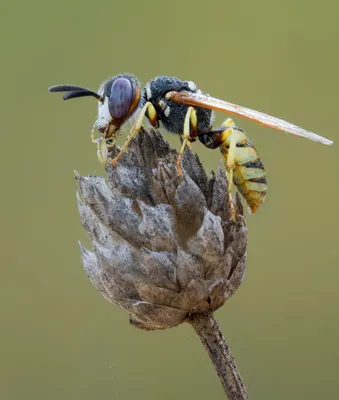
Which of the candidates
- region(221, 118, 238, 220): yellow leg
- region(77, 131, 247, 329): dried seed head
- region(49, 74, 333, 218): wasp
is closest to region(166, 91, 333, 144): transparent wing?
region(49, 74, 333, 218): wasp

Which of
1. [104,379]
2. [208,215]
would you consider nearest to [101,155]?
[208,215]

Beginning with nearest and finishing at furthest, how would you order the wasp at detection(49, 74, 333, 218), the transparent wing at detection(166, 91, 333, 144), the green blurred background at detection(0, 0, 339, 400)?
the transparent wing at detection(166, 91, 333, 144)
the wasp at detection(49, 74, 333, 218)
the green blurred background at detection(0, 0, 339, 400)

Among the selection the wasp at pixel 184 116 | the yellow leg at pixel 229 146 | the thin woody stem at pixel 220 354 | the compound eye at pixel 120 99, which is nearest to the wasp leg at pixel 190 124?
the wasp at pixel 184 116

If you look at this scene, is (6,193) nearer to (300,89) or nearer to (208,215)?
(300,89)

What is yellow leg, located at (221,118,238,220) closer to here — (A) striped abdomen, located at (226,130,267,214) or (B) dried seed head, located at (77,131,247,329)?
(A) striped abdomen, located at (226,130,267,214)

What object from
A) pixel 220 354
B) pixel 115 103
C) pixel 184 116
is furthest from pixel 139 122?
pixel 220 354

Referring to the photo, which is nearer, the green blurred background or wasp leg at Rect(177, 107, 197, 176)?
wasp leg at Rect(177, 107, 197, 176)
